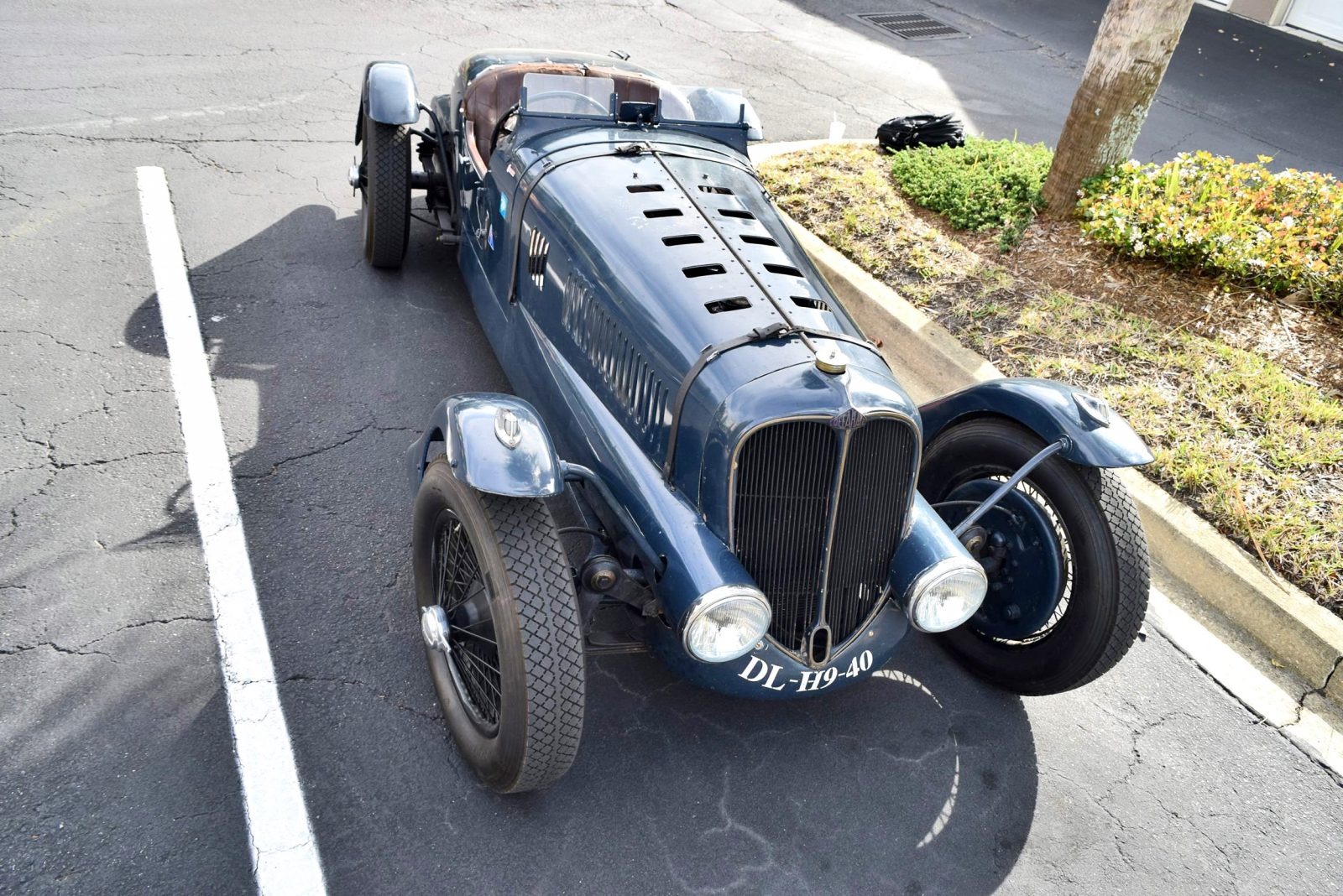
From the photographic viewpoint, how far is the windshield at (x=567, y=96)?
15.1 ft

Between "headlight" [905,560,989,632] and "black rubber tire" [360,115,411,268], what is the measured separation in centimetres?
378

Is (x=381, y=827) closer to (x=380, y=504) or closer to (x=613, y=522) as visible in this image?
(x=613, y=522)

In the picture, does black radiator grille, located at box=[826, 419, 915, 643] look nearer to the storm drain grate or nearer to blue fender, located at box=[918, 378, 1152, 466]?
blue fender, located at box=[918, 378, 1152, 466]

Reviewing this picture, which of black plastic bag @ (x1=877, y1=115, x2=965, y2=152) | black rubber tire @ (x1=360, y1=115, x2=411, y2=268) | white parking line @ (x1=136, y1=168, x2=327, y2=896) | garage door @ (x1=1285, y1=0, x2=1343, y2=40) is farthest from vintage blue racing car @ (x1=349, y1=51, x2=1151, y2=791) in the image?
garage door @ (x1=1285, y1=0, x2=1343, y2=40)

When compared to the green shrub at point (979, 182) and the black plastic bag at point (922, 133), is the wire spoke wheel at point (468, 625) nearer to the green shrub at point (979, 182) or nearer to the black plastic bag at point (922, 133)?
the green shrub at point (979, 182)

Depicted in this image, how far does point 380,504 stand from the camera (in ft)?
14.0

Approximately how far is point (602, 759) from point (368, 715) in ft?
2.65

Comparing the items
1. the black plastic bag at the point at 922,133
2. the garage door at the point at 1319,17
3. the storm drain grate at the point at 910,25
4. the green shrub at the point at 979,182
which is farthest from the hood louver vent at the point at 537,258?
the garage door at the point at 1319,17

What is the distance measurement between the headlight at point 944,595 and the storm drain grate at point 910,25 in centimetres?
977

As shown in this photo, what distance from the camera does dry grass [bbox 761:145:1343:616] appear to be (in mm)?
4441

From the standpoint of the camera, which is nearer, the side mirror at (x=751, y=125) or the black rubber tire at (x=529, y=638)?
the black rubber tire at (x=529, y=638)

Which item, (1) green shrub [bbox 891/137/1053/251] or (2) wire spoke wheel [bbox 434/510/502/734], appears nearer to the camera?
(2) wire spoke wheel [bbox 434/510/502/734]

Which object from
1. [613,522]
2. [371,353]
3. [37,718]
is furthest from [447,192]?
[37,718]

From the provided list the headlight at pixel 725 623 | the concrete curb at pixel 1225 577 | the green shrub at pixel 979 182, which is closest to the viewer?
the headlight at pixel 725 623
